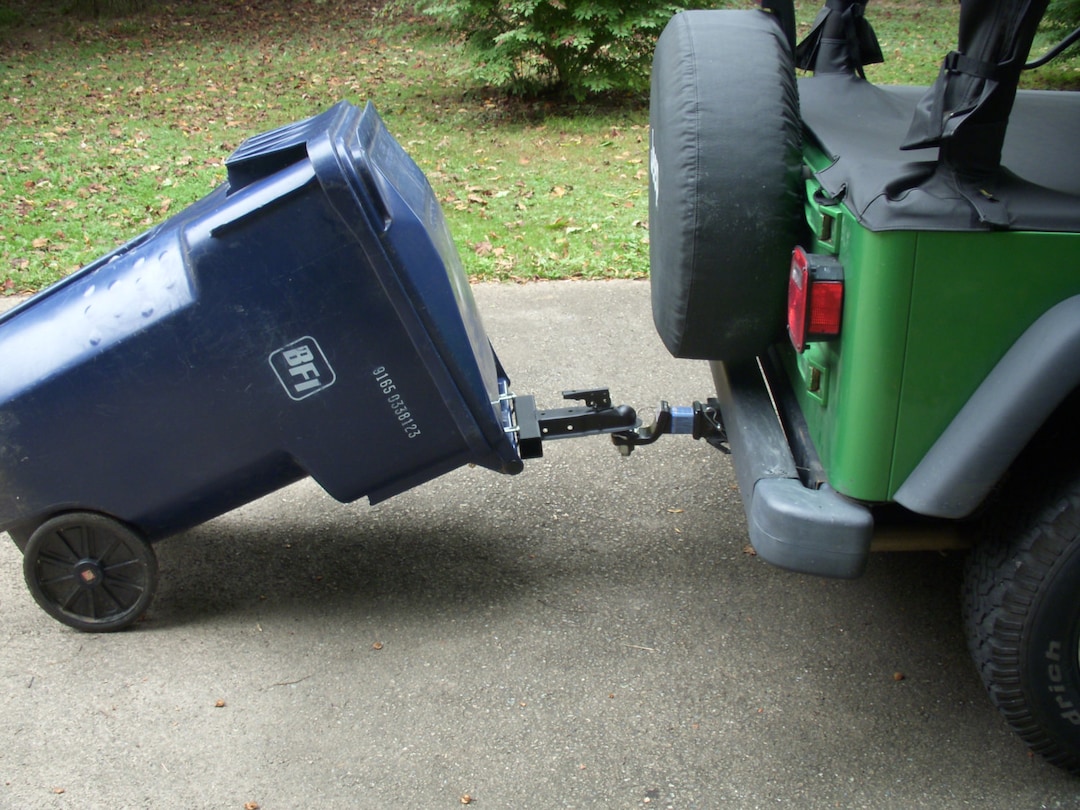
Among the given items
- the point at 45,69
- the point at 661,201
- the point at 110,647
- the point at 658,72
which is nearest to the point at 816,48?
the point at 658,72

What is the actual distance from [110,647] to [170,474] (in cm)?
64

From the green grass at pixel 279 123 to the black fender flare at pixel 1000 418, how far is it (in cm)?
397

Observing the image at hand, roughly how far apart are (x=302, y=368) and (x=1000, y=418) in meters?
1.78

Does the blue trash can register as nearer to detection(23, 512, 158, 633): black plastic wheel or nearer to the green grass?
detection(23, 512, 158, 633): black plastic wheel

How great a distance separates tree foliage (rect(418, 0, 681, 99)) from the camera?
8992mm

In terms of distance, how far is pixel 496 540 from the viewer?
3600 mm

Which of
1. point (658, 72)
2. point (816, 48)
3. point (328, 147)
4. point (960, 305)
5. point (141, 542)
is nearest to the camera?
point (960, 305)

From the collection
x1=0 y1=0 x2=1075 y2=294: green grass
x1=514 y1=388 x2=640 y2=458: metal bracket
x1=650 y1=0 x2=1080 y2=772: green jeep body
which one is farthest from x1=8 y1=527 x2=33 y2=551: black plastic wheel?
x1=0 y1=0 x2=1075 y2=294: green grass

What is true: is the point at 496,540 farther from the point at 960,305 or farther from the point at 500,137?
the point at 500,137

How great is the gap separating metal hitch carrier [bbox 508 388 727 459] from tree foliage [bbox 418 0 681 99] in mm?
6452

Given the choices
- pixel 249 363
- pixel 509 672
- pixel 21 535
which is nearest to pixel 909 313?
pixel 509 672

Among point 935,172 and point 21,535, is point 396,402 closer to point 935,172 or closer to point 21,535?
point 21,535

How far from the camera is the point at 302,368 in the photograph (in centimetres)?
279

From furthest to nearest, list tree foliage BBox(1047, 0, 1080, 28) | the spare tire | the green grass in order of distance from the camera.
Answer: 1. tree foliage BBox(1047, 0, 1080, 28)
2. the green grass
3. the spare tire
